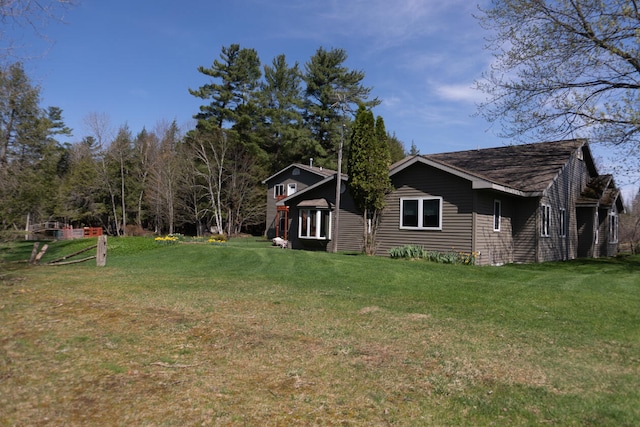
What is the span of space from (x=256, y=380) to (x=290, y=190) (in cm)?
3115

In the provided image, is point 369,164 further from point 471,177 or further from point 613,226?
point 613,226

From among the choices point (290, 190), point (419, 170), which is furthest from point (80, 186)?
point (419, 170)

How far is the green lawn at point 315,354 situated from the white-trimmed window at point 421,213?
6.50m

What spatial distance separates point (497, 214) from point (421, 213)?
3.02 metres

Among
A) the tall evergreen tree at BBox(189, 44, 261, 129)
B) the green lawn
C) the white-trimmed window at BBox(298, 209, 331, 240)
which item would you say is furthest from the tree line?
the green lawn

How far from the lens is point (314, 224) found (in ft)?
69.5

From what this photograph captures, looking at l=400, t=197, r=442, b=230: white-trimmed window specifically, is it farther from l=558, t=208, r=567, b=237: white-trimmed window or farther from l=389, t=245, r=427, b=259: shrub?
l=558, t=208, r=567, b=237: white-trimmed window

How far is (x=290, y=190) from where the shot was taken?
35.0 meters

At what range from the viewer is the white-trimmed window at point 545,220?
17484 mm

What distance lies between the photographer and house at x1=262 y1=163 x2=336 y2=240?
33.5 meters

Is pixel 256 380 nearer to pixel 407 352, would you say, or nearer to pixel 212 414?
pixel 212 414

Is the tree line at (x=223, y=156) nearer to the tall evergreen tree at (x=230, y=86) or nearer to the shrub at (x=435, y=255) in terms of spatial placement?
the tall evergreen tree at (x=230, y=86)

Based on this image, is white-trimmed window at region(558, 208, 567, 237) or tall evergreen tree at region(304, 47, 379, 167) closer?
white-trimmed window at region(558, 208, 567, 237)

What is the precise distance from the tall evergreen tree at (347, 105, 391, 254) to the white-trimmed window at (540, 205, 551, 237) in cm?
635
